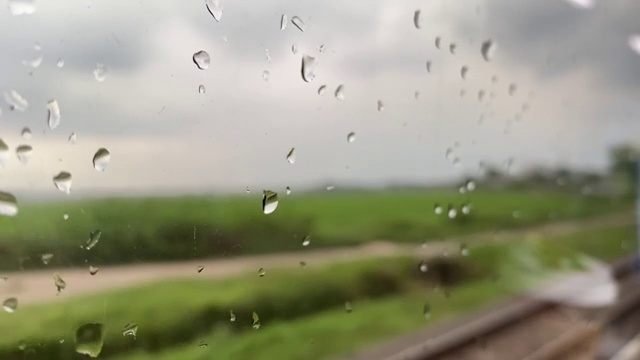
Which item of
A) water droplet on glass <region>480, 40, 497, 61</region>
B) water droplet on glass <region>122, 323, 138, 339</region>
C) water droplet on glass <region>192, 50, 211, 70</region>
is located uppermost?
water droplet on glass <region>480, 40, 497, 61</region>

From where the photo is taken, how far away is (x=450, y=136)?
104cm

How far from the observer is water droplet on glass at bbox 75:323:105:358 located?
19.2 inches

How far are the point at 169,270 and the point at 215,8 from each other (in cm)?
23

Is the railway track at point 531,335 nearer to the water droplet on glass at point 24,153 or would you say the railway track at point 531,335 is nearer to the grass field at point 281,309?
the grass field at point 281,309

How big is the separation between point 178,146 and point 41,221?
0.15 metres

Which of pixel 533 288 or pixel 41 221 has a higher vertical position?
pixel 533 288

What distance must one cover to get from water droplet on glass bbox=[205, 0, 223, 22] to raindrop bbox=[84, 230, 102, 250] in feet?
0.70

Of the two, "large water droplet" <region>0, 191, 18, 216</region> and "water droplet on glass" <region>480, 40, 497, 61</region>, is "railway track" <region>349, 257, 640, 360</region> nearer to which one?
"water droplet on glass" <region>480, 40, 497, 61</region>

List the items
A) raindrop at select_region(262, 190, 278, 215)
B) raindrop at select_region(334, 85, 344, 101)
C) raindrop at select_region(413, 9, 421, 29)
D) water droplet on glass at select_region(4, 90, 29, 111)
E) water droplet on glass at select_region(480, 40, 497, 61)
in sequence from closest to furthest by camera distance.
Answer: water droplet on glass at select_region(4, 90, 29, 111)
raindrop at select_region(262, 190, 278, 215)
raindrop at select_region(334, 85, 344, 101)
raindrop at select_region(413, 9, 421, 29)
water droplet on glass at select_region(480, 40, 497, 61)

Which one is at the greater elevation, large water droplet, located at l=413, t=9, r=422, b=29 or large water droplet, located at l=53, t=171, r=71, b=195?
large water droplet, located at l=413, t=9, r=422, b=29

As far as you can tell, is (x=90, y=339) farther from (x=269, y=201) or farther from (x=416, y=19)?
(x=416, y=19)

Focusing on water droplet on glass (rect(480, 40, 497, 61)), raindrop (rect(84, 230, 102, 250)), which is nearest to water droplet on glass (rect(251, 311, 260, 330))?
raindrop (rect(84, 230, 102, 250))

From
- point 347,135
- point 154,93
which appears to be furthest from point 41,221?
point 347,135

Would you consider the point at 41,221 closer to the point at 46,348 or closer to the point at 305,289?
the point at 46,348
